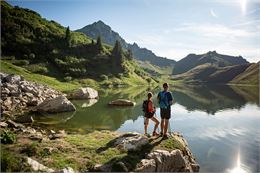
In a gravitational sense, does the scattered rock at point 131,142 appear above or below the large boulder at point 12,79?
below

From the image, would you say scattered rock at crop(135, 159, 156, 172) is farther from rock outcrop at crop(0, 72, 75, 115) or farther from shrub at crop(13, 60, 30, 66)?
shrub at crop(13, 60, 30, 66)

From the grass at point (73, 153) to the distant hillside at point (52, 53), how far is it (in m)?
92.5

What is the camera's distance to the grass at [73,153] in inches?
594

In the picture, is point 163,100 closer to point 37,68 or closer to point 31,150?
point 31,150

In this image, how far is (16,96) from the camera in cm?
4631

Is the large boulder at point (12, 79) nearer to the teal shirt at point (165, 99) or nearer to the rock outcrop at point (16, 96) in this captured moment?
the rock outcrop at point (16, 96)

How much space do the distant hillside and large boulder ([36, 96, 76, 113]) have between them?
64673 mm

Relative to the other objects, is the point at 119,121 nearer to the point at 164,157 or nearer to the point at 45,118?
the point at 45,118

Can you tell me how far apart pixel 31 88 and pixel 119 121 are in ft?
72.4

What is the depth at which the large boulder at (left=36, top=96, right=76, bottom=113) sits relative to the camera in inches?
1669

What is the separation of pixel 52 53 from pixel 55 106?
99.9 meters

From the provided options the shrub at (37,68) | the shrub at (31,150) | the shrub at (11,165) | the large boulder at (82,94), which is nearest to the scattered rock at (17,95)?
the large boulder at (82,94)

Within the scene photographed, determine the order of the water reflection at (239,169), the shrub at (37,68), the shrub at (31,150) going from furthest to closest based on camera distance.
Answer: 1. the shrub at (37,68)
2. the water reflection at (239,169)
3. the shrub at (31,150)

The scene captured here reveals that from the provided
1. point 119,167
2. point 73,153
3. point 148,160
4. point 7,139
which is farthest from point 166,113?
point 7,139
